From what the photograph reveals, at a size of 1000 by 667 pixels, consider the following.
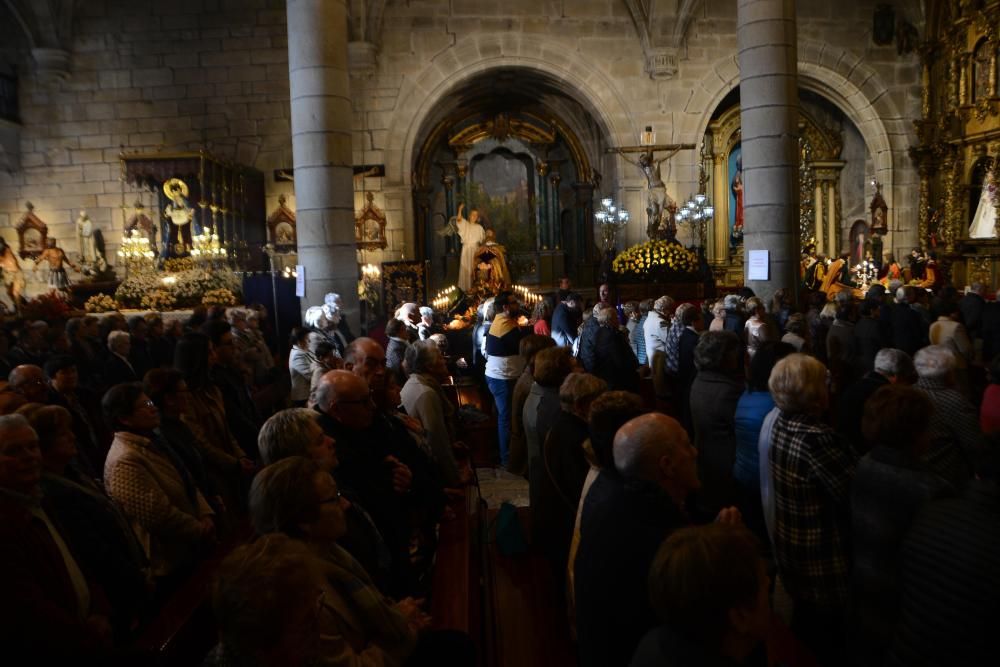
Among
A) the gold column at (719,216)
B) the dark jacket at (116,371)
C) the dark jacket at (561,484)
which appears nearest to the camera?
the dark jacket at (561,484)

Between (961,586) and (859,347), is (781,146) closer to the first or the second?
(859,347)

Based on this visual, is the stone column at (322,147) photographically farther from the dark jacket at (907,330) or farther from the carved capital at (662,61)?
the carved capital at (662,61)

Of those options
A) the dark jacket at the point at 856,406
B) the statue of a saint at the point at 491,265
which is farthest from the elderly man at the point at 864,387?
the statue of a saint at the point at 491,265

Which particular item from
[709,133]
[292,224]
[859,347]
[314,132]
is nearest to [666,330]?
[859,347]

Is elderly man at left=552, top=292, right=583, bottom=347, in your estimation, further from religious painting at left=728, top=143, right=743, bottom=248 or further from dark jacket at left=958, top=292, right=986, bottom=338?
religious painting at left=728, top=143, right=743, bottom=248

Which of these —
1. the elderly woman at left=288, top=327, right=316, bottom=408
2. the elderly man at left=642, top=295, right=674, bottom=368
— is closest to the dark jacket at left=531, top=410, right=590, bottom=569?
the elderly woman at left=288, top=327, right=316, bottom=408

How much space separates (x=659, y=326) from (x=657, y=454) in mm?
5340

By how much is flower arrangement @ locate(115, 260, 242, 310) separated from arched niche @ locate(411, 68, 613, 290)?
6211 mm

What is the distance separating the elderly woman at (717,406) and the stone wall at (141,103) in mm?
14199

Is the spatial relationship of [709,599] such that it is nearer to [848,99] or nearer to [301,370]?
[301,370]

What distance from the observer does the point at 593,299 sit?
1582 cm

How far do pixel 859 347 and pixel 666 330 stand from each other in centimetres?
168

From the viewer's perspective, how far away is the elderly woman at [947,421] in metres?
3.32

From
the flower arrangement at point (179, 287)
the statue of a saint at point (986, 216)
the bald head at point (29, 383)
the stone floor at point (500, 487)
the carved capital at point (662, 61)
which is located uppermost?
the carved capital at point (662, 61)
